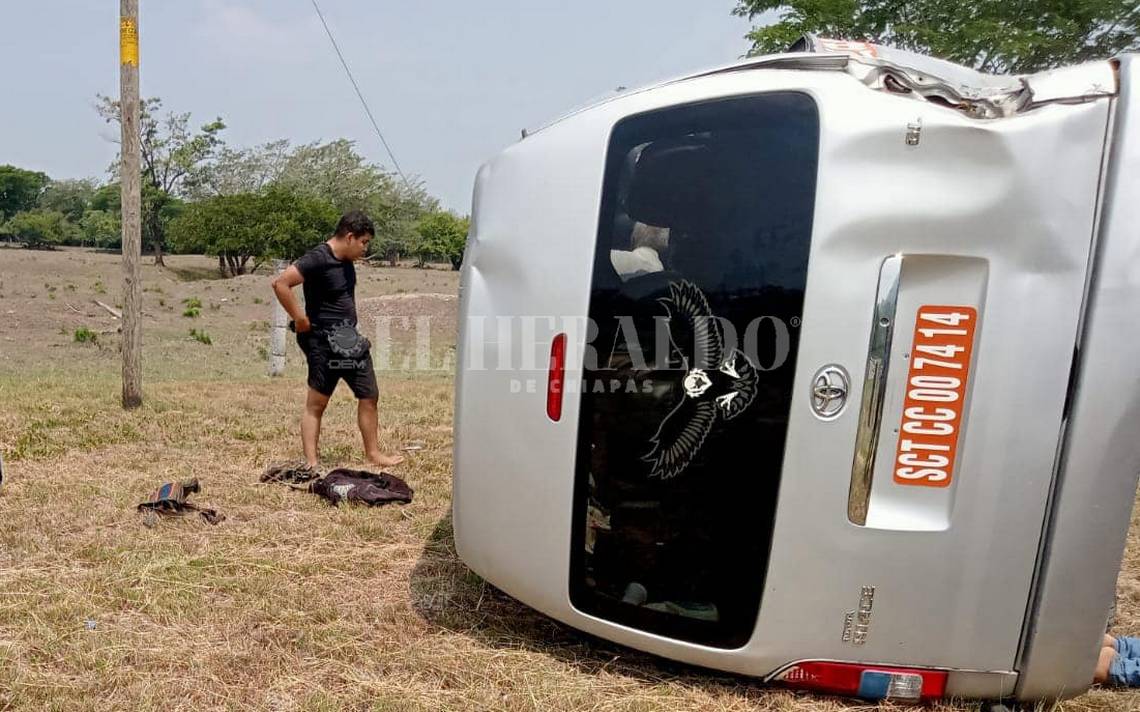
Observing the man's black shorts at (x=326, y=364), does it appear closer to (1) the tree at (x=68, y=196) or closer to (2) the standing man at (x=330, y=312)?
(2) the standing man at (x=330, y=312)

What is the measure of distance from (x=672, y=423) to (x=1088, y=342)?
3.96 ft

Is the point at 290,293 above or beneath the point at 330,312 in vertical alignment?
above

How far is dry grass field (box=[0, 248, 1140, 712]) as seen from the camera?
273 cm

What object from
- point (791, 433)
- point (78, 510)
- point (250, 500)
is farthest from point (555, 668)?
point (78, 510)

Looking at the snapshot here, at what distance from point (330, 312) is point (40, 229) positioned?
72105 mm

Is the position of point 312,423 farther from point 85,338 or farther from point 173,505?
point 85,338

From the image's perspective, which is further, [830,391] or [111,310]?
[111,310]

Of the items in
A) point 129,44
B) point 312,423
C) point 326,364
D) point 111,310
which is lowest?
point 111,310

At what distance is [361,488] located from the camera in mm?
4703

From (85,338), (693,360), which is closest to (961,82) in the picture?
(693,360)

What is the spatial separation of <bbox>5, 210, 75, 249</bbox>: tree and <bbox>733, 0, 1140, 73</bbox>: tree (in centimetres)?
6377

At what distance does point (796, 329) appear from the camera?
2469mm

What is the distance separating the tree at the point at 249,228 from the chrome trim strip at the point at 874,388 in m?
35.9

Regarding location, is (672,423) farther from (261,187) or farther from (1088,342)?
(261,187)
